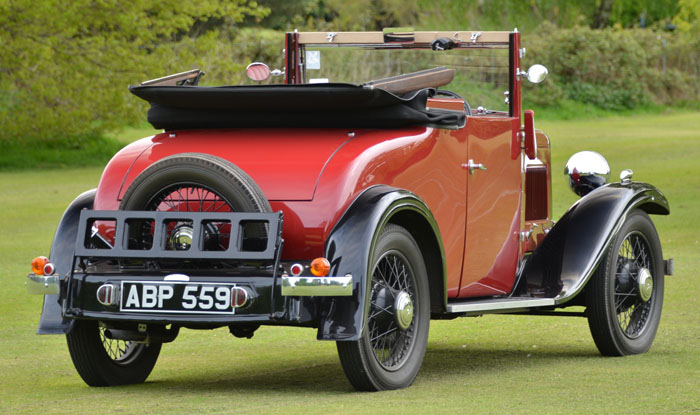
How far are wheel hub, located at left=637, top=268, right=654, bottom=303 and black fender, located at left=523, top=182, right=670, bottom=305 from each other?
403mm

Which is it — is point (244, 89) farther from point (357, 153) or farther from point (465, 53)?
point (465, 53)

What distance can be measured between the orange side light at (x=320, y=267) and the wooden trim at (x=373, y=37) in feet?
8.79

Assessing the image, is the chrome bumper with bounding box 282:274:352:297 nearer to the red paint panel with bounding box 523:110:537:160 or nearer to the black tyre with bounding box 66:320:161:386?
the black tyre with bounding box 66:320:161:386

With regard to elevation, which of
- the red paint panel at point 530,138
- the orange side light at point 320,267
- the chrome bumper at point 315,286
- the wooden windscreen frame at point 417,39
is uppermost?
the wooden windscreen frame at point 417,39

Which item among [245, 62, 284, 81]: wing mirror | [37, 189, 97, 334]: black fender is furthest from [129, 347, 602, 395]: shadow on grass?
[245, 62, 284, 81]: wing mirror

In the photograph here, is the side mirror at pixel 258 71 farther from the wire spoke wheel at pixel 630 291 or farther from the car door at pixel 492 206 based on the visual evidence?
the wire spoke wheel at pixel 630 291

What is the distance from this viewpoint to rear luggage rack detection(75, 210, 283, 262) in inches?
217

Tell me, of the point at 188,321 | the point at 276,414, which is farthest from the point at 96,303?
the point at 276,414

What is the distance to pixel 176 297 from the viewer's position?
5.61 m

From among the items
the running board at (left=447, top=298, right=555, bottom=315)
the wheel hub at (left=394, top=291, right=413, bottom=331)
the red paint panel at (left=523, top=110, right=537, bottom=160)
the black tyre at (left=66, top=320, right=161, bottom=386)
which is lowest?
the black tyre at (left=66, top=320, right=161, bottom=386)

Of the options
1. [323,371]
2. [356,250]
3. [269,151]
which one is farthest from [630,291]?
[269,151]

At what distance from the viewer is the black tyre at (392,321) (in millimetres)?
5680

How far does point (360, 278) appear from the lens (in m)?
5.55

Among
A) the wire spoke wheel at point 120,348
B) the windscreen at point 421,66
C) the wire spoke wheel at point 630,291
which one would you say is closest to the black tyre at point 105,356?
the wire spoke wheel at point 120,348
